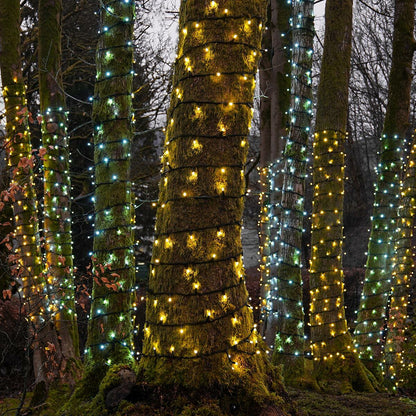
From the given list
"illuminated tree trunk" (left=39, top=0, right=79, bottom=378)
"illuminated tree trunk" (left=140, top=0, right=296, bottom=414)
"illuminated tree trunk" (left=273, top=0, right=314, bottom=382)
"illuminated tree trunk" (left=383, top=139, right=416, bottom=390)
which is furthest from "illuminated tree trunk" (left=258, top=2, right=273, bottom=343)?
"illuminated tree trunk" (left=140, top=0, right=296, bottom=414)

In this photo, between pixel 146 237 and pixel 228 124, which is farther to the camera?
pixel 146 237

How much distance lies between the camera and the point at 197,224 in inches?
128

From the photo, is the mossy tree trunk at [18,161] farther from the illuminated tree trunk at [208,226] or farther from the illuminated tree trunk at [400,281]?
the illuminated tree trunk at [400,281]

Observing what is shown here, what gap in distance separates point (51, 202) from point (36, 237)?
62 cm

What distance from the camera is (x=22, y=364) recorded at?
10414 millimetres

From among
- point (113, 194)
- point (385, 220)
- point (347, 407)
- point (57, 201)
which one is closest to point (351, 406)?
point (347, 407)

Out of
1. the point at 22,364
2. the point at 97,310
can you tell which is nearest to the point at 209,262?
the point at 97,310

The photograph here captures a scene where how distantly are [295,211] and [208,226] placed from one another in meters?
3.59

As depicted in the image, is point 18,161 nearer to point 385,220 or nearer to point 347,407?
point 347,407

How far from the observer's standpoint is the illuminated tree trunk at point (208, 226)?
3141 mm

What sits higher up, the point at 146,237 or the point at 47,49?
the point at 47,49

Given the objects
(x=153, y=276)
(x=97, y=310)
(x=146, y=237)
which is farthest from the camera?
(x=146, y=237)

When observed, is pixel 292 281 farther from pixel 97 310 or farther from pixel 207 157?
pixel 207 157

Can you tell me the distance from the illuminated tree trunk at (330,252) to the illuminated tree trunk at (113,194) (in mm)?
3226
